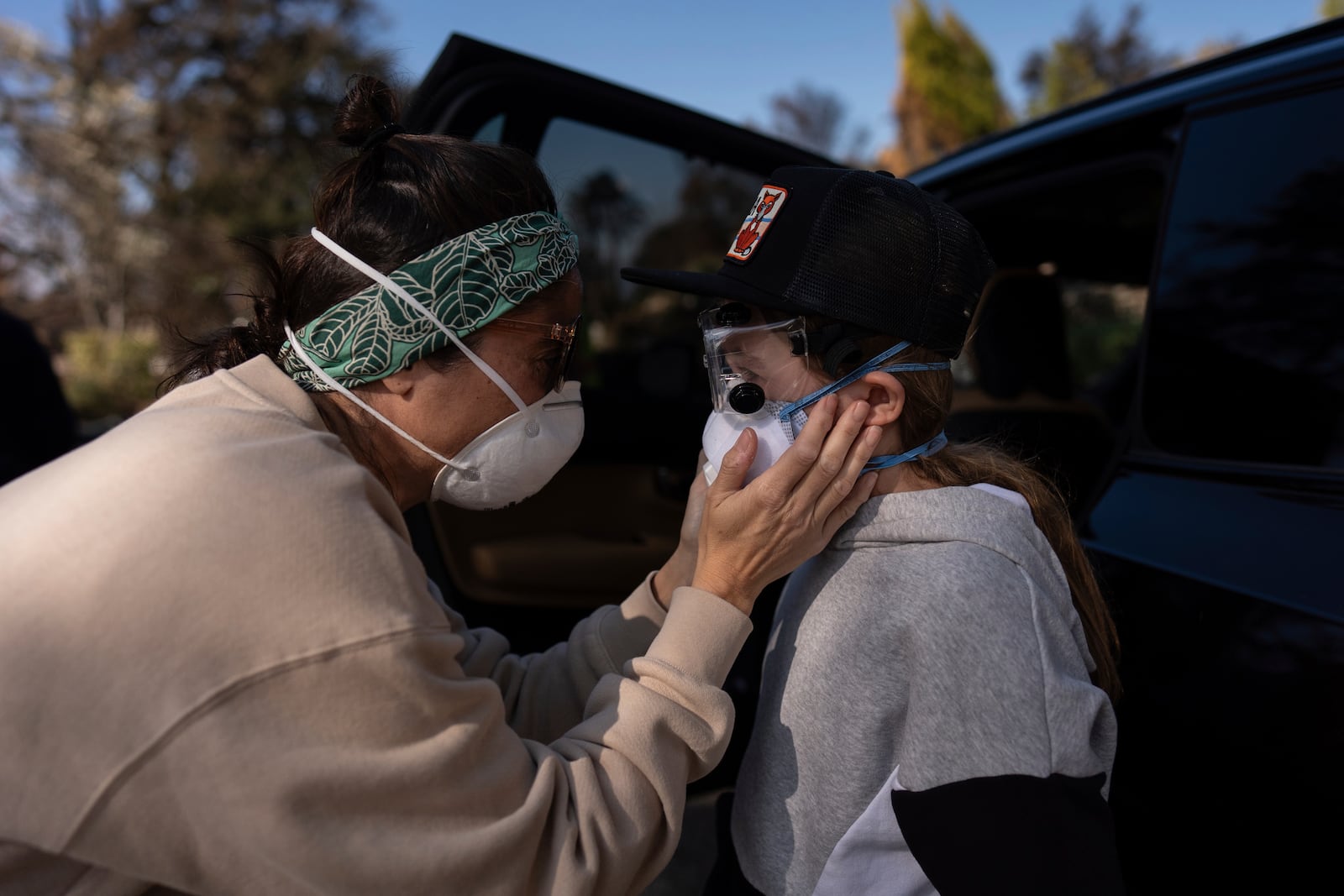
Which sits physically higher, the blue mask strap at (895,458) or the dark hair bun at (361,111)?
the dark hair bun at (361,111)

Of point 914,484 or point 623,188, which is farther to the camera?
point 623,188

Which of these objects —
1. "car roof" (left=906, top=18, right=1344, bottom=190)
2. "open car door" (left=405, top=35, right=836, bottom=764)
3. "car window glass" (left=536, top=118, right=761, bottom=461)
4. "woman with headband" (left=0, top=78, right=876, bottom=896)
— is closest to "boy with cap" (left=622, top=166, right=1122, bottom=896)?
"woman with headband" (left=0, top=78, right=876, bottom=896)

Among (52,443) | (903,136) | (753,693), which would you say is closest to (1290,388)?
(753,693)

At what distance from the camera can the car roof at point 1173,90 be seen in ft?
5.64

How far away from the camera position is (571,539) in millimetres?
3078

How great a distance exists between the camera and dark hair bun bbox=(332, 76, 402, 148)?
64.2 inches

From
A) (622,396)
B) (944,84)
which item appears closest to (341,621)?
(622,396)

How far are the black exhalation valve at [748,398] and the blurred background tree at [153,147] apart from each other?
1674cm

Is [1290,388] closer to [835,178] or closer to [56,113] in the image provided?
[835,178]

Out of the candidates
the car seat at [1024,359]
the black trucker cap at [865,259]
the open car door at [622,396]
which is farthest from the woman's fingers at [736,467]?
the car seat at [1024,359]

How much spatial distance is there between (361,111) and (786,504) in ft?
3.34

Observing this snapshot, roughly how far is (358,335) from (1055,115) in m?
1.89

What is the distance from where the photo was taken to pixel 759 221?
4.96 ft

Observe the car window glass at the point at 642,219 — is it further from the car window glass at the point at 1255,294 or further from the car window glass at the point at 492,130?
the car window glass at the point at 1255,294
